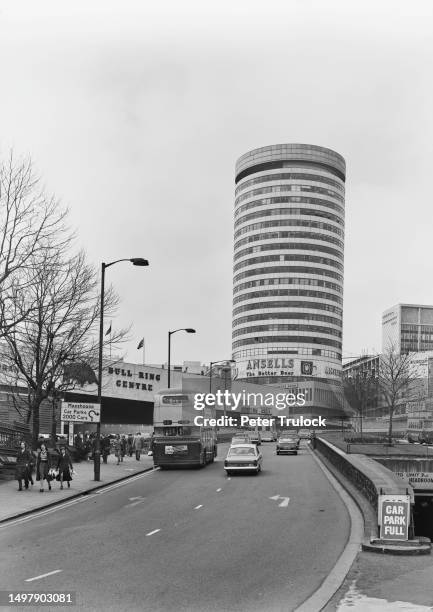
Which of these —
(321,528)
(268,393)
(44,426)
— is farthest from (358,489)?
(268,393)

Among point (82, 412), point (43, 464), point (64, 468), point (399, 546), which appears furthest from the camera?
point (82, 412)

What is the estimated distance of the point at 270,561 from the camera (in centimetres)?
1445

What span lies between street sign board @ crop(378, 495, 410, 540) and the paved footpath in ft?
36.5

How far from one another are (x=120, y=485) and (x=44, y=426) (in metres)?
46.1

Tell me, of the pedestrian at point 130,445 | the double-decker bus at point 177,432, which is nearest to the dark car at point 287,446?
the pedestrian at point 130,445

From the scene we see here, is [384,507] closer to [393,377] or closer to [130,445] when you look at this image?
[130,445]

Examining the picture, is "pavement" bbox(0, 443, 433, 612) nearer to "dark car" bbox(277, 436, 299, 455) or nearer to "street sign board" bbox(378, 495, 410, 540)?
"street sign board" bbox(378, 495, 410, 540)

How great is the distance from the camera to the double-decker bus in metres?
40.5

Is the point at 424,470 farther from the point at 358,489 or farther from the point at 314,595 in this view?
the point at 314,595

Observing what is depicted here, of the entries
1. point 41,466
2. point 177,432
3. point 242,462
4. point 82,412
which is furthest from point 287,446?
point 41,466

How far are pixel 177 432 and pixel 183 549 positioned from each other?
24802 mm

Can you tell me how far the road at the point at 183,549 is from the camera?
37.8ft

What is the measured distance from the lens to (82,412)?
34.6 metres

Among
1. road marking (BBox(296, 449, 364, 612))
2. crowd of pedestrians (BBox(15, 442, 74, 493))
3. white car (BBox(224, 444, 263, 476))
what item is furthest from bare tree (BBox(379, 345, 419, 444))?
road marking (BBox(296, 449, 364, 612))
